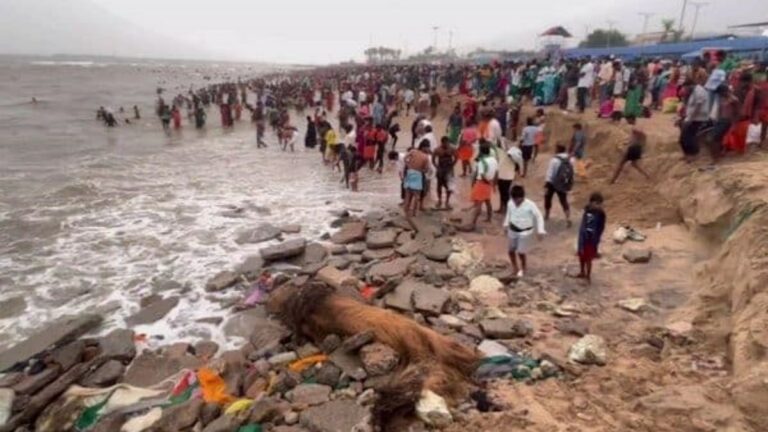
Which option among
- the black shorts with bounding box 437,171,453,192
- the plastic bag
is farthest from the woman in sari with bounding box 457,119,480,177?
the plastic bag

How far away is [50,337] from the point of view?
6.93 meters

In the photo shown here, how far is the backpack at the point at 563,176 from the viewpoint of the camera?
30.3 feet

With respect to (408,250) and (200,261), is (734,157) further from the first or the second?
(200,261)

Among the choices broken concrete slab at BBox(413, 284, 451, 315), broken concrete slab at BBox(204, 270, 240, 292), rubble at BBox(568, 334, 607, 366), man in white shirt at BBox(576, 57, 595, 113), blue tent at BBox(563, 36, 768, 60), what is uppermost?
blue tent at BBox(563, 36, 768, 60)

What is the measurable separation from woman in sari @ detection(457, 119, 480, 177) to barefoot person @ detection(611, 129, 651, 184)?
11.3 ft

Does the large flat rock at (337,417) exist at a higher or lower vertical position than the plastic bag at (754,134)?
lower

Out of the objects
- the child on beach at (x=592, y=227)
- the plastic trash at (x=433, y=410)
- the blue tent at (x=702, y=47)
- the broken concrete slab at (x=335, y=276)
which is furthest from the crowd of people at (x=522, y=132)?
the blue tent at (x=702, y=47)

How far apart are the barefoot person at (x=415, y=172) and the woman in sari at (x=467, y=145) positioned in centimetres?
266

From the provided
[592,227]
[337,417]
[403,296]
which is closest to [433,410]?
[337,417]

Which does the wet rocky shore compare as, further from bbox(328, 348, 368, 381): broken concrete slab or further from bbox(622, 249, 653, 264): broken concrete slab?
bbox(622, 249, 653, 264): broken concrete slab

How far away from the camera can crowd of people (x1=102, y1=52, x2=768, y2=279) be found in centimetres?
934

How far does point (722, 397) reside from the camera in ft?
14.4

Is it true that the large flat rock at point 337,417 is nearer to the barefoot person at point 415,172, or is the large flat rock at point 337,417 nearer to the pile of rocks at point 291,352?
the pile of rocks at point 291,352

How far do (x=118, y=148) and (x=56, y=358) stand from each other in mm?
16791
